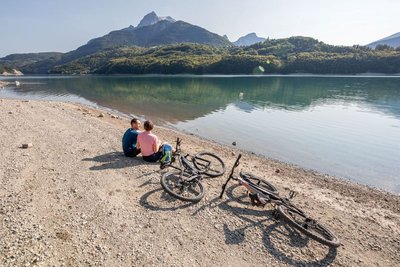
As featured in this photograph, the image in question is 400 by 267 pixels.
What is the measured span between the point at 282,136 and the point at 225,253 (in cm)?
1875

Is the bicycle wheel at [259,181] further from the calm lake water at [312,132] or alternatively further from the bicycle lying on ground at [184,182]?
the calm lake water at [312,132]

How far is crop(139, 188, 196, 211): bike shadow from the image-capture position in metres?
8.44

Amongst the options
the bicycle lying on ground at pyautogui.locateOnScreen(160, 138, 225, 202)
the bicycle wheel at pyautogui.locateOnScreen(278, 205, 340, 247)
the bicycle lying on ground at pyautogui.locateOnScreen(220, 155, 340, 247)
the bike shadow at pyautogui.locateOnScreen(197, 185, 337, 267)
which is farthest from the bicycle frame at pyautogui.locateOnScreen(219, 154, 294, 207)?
the bicycle lying on ground at pyautogui.locateOnScreen(160, 138, 225, 202)

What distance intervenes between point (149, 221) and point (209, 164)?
444 centimetres

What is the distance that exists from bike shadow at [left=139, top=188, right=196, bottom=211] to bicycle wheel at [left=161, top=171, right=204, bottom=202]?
0.65 ft

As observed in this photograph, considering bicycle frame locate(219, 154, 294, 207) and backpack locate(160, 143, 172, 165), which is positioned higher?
backpack locate(160, 143, 172, 165)

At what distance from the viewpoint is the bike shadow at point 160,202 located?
8438 millimetres

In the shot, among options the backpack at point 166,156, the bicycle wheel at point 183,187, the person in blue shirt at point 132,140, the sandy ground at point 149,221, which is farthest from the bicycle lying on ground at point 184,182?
the person in blue shirt at point 132,140

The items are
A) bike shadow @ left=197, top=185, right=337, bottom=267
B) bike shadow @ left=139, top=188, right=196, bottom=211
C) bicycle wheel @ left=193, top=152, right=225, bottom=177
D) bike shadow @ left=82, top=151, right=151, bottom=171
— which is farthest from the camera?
bike shadow @ left=82, top=151, right=151, bottom=171

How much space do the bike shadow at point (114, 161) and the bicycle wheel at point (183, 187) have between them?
8.51 feet

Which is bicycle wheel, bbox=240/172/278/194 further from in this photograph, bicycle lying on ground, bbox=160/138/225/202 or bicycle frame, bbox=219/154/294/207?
bicycle lying on ground, bbox=160/138/225/202

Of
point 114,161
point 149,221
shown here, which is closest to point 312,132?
point 114,161

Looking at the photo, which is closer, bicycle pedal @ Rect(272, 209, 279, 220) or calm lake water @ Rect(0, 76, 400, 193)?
bicycle pedal @ Rect(272, 209, 279, 220)

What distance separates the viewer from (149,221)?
7.71m
